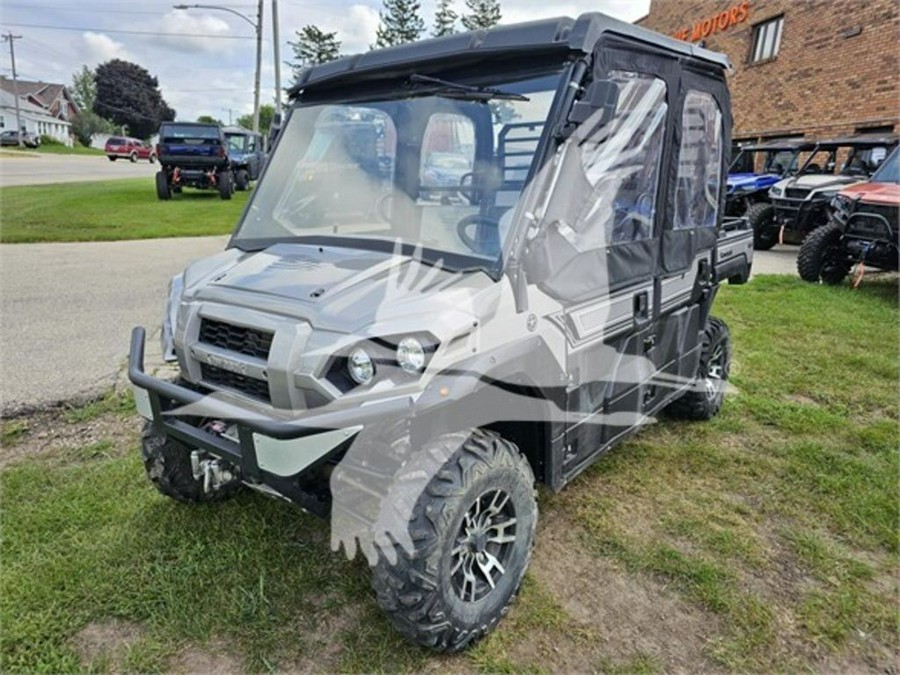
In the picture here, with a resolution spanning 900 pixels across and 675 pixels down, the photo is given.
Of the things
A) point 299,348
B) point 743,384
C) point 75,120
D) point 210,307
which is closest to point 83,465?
point 210,307

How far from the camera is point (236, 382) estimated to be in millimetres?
2277

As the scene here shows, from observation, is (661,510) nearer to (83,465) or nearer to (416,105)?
(416,105)

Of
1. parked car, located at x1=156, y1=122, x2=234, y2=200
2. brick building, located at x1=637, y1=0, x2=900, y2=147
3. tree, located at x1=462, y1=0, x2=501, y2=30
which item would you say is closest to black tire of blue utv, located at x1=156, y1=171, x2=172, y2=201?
parked car, located at x1=156, y1=122, x2=234, y2=200

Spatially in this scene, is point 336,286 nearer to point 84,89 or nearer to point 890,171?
point 890,171

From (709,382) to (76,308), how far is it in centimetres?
636

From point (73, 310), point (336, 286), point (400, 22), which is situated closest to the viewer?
point (336, 286)

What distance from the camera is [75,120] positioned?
71.9 metres

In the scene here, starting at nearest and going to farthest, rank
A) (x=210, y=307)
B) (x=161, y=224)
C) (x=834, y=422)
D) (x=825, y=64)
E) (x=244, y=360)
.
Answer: (x=244, y=360)
(x=210, y=307)
(x=834, y=422)
(x=161, y=224)
(x=825, y=64)

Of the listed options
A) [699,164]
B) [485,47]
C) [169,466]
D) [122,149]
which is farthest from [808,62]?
[122,149]

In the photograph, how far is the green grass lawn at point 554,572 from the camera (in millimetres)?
2262

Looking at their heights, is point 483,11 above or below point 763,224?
above

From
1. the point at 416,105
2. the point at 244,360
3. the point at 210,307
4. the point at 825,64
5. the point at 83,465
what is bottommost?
the point at 83,465

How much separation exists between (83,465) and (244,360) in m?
1.97

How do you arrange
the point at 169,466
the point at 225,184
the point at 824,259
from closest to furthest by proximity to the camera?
the point at 169,466 < the point at 824,259 < the point at 225,184
